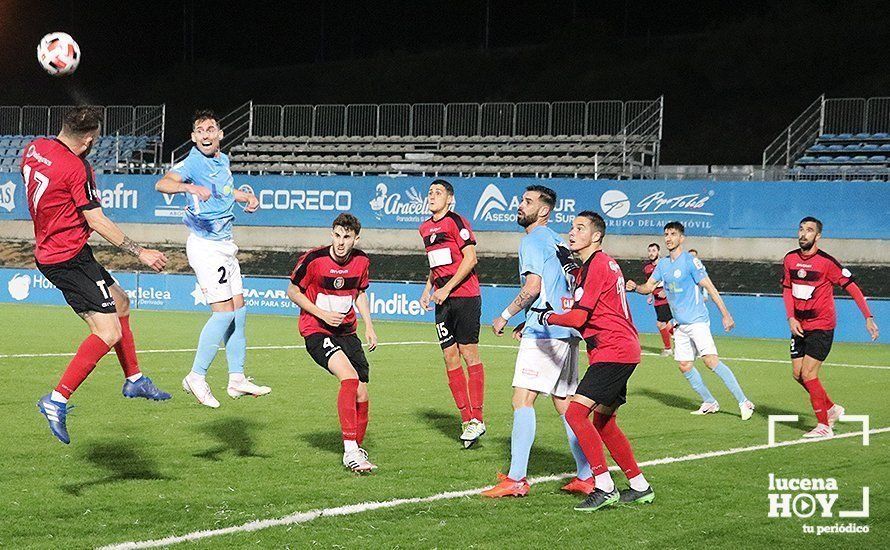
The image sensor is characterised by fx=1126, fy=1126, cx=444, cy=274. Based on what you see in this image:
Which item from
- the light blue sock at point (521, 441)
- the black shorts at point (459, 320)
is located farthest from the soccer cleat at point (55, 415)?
the black shorts at point (459, 320)

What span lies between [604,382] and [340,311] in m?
2.52

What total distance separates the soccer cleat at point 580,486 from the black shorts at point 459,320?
2.94 m

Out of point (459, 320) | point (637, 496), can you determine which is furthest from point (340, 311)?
point (637, 496)

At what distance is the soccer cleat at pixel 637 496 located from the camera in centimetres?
808

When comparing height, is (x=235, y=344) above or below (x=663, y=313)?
above

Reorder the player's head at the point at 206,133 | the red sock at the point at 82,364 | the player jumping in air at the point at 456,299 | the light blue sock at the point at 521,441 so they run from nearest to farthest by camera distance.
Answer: the red sock at the point at 82,364 → the light blue sock at the point at 521,441 → the player's head at the point at 206,133 → the player jumping in air at the point at 456,299

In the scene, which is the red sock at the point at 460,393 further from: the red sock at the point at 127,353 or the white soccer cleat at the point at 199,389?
the red sock at the point at 127,353

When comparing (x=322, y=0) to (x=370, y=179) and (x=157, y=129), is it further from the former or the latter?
(x=370, y=179)

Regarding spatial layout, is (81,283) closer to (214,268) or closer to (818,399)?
(214,268)

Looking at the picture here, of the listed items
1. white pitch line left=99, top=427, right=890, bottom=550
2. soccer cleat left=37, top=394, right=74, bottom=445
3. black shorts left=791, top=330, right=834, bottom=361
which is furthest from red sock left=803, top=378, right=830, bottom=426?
soccer cleat left=37, top=394, right=74, bottom=445

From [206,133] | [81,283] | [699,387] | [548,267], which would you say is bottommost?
[699,387]

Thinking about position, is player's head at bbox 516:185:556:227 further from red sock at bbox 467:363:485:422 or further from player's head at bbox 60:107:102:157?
player's head at bbox 60:107:102:157

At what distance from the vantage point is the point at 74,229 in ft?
26.9

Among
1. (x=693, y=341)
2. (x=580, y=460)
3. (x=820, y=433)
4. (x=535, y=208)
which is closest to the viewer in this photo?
(x=580, y=460)
